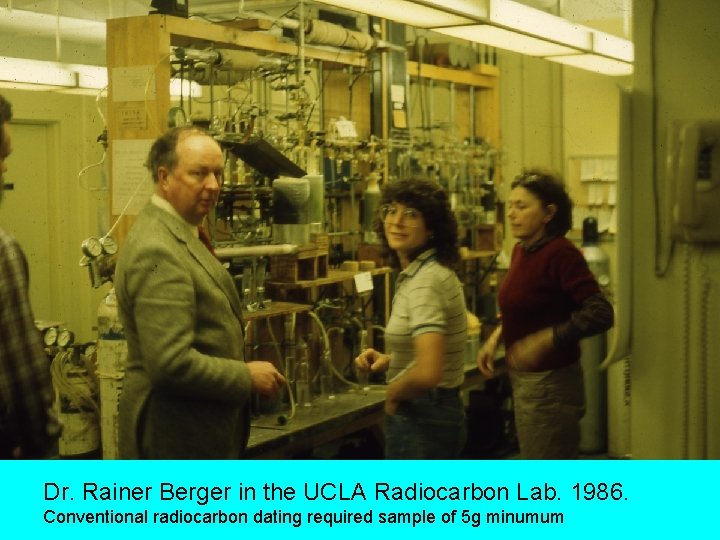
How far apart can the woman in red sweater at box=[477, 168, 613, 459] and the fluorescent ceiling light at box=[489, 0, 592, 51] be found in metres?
0.82

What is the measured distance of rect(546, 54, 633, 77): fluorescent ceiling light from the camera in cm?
469

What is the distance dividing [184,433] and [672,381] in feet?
4.51

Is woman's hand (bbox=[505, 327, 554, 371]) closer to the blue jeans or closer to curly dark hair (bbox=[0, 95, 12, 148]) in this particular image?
the blue jeans

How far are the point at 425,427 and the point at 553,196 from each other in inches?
40.8

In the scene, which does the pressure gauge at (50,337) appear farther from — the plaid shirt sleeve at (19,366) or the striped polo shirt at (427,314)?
the plaid shirt sleeve at (19,366)

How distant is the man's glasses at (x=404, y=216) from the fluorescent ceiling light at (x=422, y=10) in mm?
645

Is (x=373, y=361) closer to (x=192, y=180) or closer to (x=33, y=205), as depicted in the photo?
(x=192, y=180)

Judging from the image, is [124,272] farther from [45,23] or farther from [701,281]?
[45,23]

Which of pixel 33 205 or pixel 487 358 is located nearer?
pixel 487 358

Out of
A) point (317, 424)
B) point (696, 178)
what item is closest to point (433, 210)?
point (696, 178)

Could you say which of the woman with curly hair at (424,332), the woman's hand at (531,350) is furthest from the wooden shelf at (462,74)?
the woman with curly hair at (424,332)

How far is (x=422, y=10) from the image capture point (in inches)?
124

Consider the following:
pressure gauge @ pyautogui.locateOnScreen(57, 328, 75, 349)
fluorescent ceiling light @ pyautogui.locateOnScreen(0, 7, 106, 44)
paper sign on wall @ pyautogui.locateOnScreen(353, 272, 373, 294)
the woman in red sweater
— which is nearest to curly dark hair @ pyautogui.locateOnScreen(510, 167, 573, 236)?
the woman in red sweater
